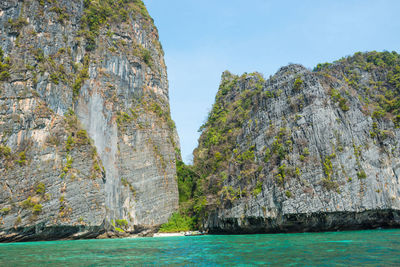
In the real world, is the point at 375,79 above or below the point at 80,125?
above

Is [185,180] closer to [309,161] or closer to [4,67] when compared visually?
[309,161]

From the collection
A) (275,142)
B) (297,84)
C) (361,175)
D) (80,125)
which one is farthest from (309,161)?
(80,125)

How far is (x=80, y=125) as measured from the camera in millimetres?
36562

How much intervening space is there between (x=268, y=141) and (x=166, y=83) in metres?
30.2

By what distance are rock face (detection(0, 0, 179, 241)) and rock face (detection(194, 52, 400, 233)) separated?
33.7 ft

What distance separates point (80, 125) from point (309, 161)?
2682cm

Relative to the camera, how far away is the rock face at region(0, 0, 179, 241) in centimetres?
2970

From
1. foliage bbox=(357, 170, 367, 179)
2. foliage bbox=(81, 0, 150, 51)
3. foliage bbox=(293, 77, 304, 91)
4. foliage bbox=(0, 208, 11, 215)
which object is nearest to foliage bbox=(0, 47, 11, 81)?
foliage bbox=(81, 0, 150, 51)

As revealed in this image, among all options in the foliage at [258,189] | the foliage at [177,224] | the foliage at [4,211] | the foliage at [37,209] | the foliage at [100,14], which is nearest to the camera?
the foliage at [4,211]

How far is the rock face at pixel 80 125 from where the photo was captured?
29703 millimetres

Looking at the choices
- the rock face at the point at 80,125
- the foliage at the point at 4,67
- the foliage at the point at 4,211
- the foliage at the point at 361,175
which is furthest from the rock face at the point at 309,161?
the foliage at the point at 4,67

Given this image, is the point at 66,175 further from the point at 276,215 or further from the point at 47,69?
the point at 276,215

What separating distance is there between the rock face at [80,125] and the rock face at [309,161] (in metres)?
10.3

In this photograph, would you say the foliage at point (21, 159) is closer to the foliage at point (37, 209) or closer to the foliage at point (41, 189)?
the foliage at point (41, 189)
